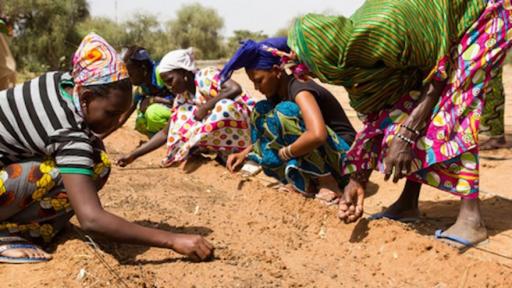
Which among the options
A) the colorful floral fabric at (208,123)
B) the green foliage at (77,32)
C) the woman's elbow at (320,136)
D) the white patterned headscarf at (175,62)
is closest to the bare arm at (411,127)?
the woman's elbow at (320,136)

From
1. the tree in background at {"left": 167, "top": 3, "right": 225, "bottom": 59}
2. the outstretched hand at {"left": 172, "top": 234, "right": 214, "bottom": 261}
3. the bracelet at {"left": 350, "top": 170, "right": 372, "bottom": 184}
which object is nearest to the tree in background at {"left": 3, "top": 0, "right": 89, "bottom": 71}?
the tree in background at {"left": 167, "top": 3, "right": 225, "bottom": 59}

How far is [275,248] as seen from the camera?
2.95 m

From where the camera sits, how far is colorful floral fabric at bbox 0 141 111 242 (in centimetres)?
246

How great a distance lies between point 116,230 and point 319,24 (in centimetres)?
139

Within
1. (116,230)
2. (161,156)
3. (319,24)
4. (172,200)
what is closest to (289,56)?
(319,24)

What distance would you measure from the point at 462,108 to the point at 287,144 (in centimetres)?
142

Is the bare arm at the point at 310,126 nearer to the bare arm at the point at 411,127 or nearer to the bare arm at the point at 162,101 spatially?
the bare arm at the point at 411,127

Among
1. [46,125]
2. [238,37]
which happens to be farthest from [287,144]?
[238,37]

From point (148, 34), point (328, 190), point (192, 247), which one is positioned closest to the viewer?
point (192, 247)

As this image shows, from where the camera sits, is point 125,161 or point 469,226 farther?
point 125,161

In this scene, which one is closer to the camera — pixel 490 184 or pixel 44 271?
pixel 44 271

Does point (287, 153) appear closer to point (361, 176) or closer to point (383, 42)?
point (361, 176)

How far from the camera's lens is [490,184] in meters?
4.05

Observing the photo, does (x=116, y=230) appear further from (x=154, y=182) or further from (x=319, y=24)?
(x=154, y=182)
